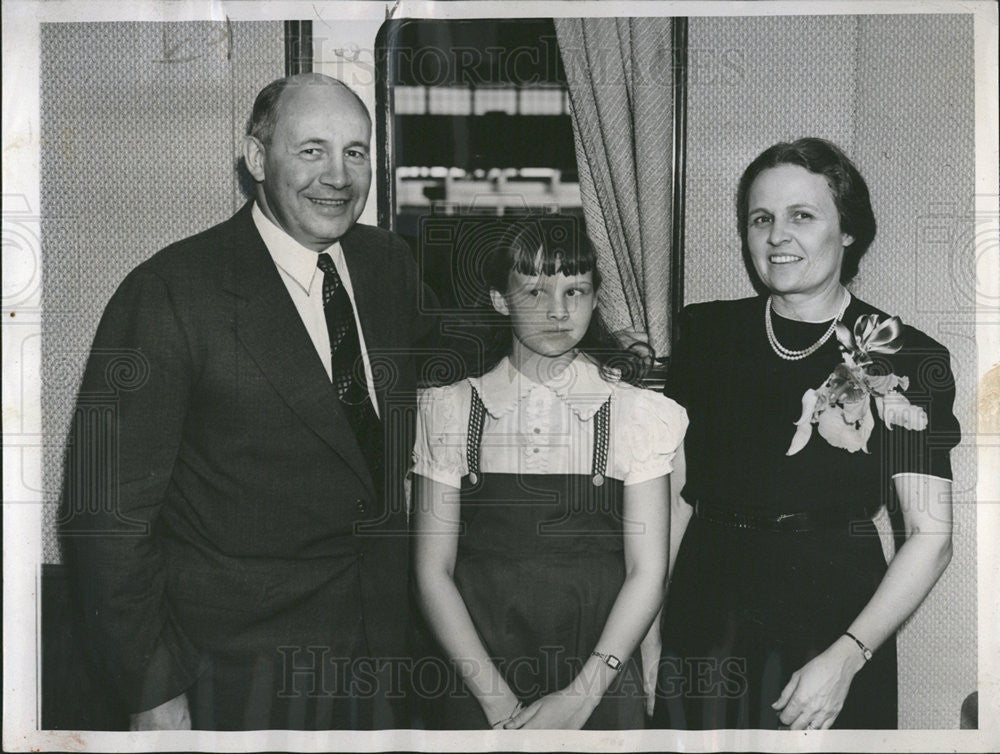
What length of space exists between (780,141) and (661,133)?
0.19m

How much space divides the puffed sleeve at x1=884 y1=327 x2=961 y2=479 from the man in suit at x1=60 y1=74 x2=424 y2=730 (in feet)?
2.63

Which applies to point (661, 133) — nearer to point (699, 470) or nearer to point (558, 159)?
point (558, 159)

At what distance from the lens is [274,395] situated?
1.38 metres

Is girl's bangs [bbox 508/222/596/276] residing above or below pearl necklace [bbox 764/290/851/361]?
above

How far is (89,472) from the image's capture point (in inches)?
56.6

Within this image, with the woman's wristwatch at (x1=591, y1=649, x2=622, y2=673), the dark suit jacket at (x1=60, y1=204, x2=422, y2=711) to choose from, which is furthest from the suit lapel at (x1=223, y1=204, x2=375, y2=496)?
the woman's wristwatch at (x1=591, y1=649, x2=622, y2=673)

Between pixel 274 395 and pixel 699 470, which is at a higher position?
pixel 274 395

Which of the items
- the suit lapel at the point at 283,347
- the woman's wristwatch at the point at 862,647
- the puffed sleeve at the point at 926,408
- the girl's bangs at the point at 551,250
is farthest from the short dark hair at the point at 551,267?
the woman's wristwatch at the point at 862,647

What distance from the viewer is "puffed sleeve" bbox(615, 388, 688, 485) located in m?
1.40

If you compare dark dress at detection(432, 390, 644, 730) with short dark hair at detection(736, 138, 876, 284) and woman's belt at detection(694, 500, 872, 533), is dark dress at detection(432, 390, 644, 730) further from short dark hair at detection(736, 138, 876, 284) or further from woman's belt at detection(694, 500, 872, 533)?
short dark hair at detection(736, 138, 876, 284)

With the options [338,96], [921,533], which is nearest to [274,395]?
[338,96]

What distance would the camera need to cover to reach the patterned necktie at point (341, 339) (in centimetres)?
140

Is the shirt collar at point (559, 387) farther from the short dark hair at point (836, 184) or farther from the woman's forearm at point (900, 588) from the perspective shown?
the woman's forearm at point (900, 588)

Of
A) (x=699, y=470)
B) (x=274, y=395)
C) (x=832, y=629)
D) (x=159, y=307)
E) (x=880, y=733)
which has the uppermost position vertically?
(x=159, y=307)
